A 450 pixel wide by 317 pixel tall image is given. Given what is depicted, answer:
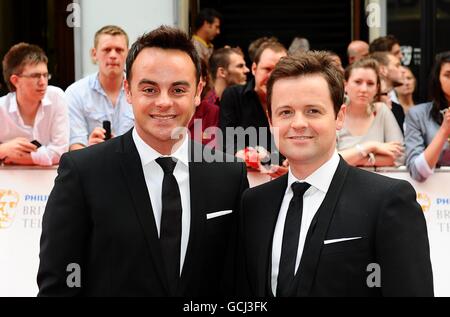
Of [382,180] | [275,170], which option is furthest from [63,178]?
[275,170]

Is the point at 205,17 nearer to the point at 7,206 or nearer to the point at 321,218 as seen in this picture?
the point at 7,206

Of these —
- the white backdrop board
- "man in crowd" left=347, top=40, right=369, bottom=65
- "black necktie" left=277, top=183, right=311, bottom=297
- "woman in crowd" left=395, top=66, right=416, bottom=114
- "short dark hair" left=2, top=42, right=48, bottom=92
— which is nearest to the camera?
"black necktie" left=277, top=183, right=311, bottom=297

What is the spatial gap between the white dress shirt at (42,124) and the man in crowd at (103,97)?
24 cm

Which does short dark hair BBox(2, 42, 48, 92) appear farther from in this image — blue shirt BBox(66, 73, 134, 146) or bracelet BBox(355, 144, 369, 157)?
bracelet BBox(355, 144, 369, 157)

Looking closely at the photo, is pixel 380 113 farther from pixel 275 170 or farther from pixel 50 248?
pixel 50 248

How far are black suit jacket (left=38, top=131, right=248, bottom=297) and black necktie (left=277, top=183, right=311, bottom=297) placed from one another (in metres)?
0.32

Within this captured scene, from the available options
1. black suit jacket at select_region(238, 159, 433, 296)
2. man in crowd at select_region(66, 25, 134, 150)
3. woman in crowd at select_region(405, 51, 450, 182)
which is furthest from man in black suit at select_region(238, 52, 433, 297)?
man in crowd at select_region(66, 25, 134, 150)

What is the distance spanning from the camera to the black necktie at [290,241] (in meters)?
2.78

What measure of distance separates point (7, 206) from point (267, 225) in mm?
3349

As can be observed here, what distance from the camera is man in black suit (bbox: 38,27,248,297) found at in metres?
2.88

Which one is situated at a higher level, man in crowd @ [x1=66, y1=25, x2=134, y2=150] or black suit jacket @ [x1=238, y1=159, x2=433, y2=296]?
man in crowd @ [x1=66, y1=25, x2=134, y2=150]

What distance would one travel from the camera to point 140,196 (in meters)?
2.95

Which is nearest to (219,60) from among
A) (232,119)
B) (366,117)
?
(232,119)
